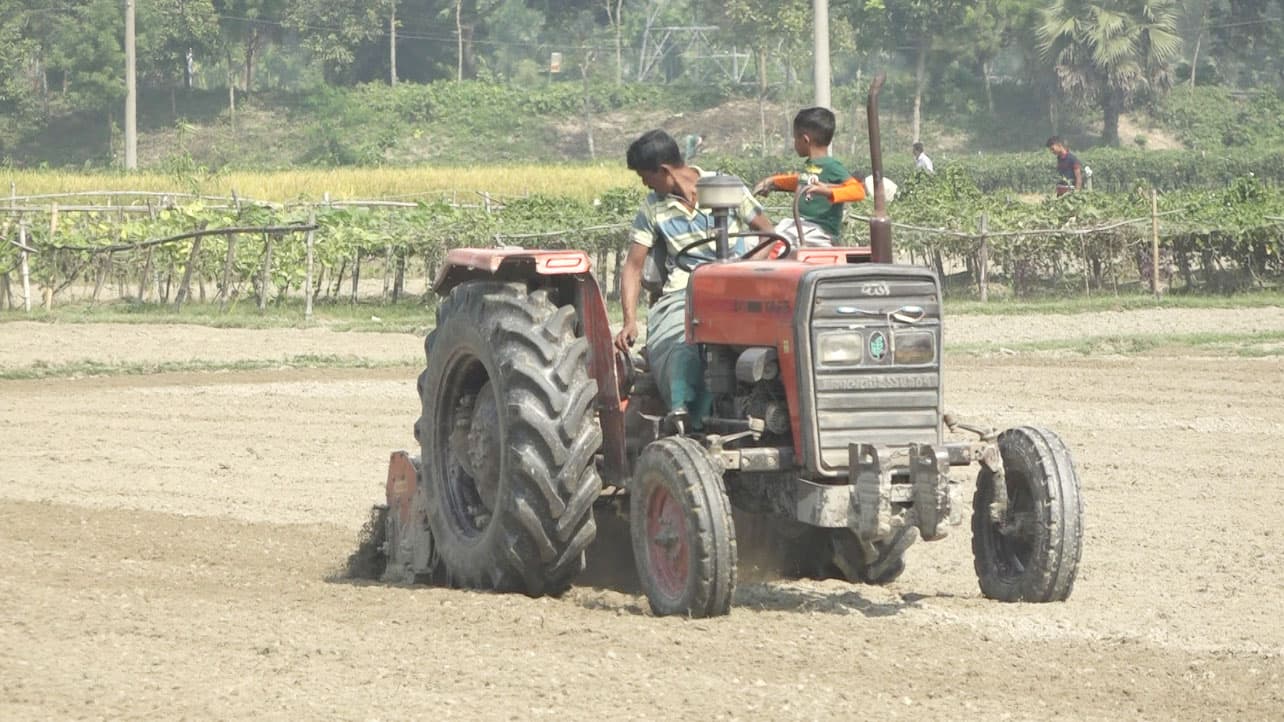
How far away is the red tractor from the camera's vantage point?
6605 millimetres

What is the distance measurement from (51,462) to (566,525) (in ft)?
19.9

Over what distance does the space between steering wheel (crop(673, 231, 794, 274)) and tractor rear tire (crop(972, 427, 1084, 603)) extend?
1143 mm

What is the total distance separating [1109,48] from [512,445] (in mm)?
51796

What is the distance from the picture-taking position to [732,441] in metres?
7.00

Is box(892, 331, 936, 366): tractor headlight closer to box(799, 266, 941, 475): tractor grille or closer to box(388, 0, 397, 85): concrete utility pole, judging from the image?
box(799, 266, 941, 475): tractor grille

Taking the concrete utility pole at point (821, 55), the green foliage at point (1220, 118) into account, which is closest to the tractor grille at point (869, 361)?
the concrete utility pole at point (821, 55)

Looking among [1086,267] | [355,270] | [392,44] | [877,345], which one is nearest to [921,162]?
[1086,267]

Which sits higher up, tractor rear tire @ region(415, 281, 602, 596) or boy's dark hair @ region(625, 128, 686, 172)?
boy's dark hair @ region(625, 128, 686, 172)

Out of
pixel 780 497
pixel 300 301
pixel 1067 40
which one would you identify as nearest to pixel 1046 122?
pixel 1067 40

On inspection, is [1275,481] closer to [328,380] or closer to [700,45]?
[328,380]

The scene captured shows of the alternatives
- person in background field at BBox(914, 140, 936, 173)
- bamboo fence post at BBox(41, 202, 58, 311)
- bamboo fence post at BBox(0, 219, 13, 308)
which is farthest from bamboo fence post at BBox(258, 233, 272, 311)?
person in background field at BBox(914, 140, 936, 173)

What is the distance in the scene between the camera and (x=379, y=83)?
70.0m

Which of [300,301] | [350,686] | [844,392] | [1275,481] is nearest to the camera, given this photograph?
[350,686]

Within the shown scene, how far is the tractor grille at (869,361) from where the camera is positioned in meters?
6.64
